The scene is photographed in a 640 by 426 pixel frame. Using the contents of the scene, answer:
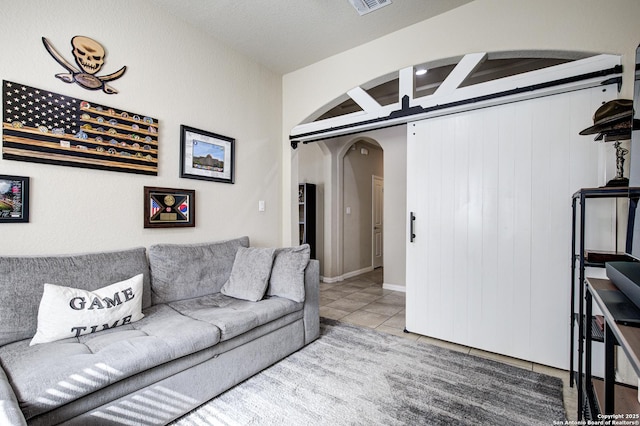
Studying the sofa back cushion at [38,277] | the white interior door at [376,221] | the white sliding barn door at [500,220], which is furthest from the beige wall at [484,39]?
the white interior door at [376,221]

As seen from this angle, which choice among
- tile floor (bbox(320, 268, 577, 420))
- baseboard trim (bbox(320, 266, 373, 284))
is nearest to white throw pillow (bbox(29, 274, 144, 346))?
tile floor (bbox(320, 268, 577, 420))

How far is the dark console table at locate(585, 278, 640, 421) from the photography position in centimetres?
80

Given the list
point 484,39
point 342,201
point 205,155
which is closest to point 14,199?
point 205,155

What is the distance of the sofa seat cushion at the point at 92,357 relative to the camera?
3.89 ft

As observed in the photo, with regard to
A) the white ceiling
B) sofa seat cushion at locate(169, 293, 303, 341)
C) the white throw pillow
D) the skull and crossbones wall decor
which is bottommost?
sofa seat cushion at locate(169, 293, 303, 341)

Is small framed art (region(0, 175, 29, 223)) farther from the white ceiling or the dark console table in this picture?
the dark console table

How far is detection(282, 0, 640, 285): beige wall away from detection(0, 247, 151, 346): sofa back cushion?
Answer: 240 cm

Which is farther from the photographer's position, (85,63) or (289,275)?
(289,275)

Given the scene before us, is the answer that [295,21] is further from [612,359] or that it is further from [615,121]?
[612,359]

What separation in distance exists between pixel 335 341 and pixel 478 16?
2.95m

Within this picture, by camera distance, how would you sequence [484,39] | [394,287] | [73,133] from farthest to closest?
[394,287]
[484,39]
[73,133]

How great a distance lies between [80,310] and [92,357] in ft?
1.40

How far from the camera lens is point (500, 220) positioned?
7.97 feet

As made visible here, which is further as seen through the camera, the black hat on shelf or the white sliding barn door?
the white sliding barn door
